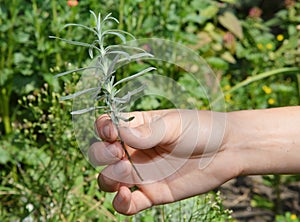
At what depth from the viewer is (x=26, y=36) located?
7.27ft

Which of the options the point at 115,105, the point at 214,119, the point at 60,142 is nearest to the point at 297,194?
the point at 60,142

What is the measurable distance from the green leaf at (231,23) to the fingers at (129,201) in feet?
6.12

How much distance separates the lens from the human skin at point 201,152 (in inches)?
51.3

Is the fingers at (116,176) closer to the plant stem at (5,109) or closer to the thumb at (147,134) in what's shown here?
the thumb at (147,134)

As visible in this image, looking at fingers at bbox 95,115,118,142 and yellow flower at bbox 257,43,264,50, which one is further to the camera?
yellow flower at bbox 257,43,264,50

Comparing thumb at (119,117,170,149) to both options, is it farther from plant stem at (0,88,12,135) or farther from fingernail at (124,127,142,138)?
plant stem at (0,88,12,135)

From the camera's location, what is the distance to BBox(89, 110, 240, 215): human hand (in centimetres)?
121

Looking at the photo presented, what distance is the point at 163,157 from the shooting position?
136cm

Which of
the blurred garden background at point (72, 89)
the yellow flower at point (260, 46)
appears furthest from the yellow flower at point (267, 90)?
the yellow flower at point (260, 46)

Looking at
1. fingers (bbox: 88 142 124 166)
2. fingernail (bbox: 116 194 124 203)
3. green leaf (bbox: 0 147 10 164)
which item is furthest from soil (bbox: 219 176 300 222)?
fingers (bbox: 88 142 124 166)

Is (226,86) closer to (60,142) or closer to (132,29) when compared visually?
(132,29)

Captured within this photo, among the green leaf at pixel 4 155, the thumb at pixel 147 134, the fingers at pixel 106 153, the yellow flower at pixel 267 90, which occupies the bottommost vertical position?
the green leaf at pixel 4 155

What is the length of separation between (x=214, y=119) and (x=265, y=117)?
0.16 meters

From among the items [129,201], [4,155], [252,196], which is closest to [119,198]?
[129,201]
